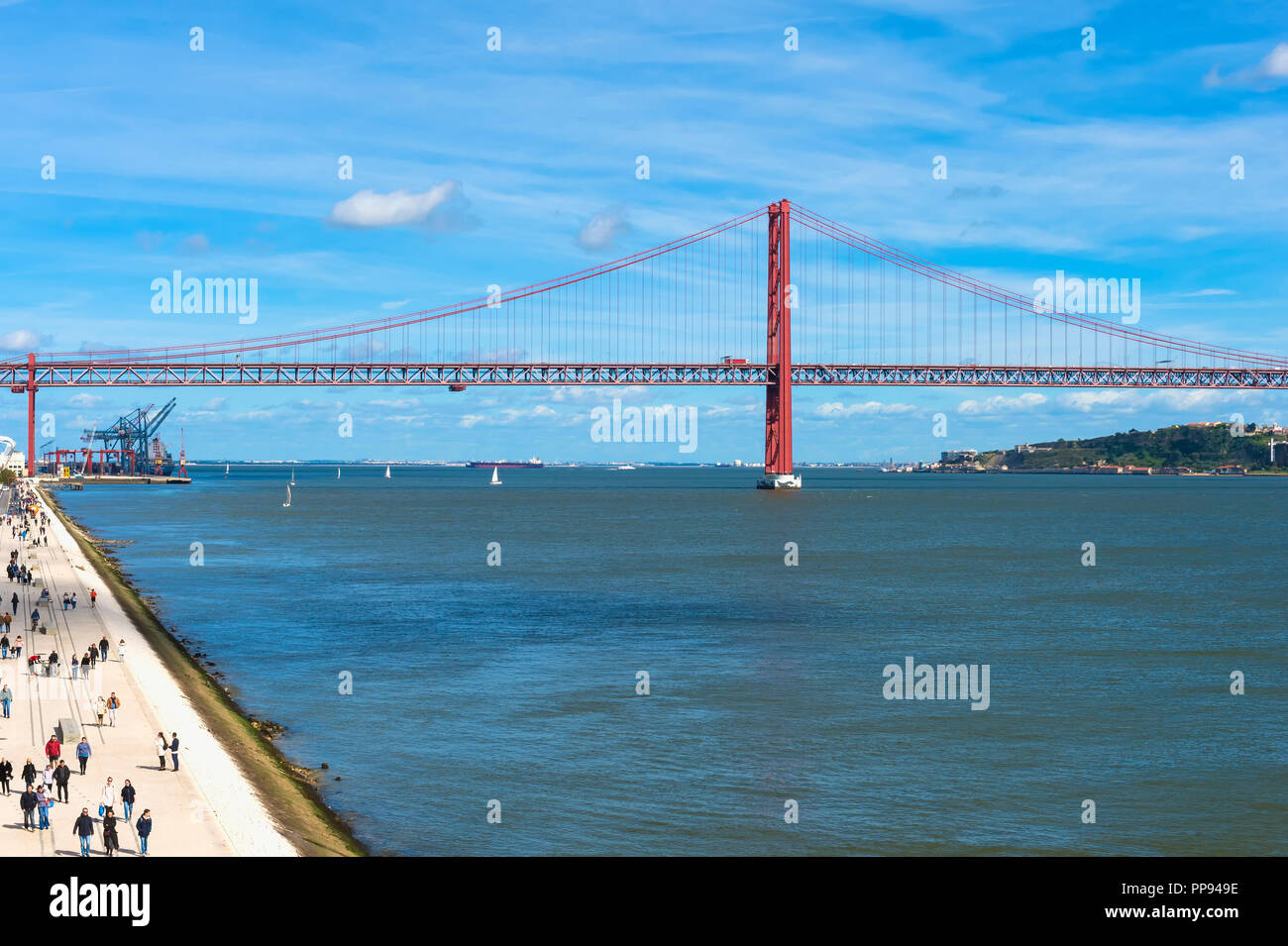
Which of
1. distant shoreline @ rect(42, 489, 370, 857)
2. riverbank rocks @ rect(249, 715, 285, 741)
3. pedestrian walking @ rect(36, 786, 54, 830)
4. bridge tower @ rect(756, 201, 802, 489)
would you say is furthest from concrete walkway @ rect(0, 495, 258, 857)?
bridge tower @ rect(756, 201, 802, 489)

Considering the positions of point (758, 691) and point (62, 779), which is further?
point (758, 691)

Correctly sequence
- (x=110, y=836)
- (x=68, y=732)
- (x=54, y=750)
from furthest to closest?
(x=68, y=732) < (x=54, y=750) < (x=110, y=836)

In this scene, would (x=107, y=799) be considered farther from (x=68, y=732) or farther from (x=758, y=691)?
(x=758, y=691)

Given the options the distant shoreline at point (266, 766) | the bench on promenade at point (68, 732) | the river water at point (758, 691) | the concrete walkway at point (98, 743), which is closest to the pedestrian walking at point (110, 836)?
the concrete walkway at point (98, 743)

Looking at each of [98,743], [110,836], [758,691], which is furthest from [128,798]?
[758,691]

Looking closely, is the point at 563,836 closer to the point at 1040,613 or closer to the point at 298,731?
the point at 298,731

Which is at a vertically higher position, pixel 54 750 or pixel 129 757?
pixel 54 750
